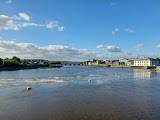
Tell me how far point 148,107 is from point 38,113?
12577mm

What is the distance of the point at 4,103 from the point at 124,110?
14.6 m

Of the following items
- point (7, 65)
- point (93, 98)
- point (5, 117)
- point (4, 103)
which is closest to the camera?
point (5, 117)

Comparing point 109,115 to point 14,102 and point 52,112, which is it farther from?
point 14,102

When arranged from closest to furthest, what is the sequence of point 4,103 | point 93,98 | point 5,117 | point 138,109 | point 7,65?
1. point 5,117
2. point 138,109
3. point 4,103
4. point 93,98
5. point 7,65

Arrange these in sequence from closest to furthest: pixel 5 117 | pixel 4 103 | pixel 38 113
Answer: pixel 5 117 < pixel 38 113 < pixel 4 103

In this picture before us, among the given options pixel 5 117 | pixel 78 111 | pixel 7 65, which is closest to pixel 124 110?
pixel 78 111

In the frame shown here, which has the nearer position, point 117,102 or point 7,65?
point 117,102

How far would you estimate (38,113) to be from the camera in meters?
24.0

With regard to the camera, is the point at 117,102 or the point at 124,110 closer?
the point at 124,110

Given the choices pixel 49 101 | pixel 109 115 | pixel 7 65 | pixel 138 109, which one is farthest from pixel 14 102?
pixel 7 65

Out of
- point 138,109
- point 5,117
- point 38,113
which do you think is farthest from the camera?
point 138,109

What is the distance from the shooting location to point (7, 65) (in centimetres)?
15012

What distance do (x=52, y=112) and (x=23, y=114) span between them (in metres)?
2.97

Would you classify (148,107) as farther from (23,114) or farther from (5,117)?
(5,117)
